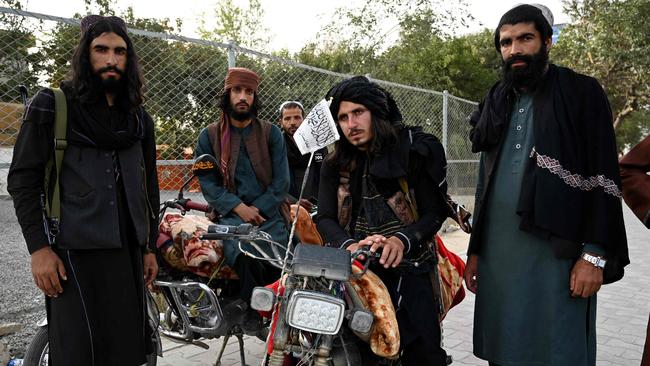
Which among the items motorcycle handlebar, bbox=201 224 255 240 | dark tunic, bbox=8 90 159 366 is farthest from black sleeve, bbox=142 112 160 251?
motorcycle handlebar, bbox=201 224 255 240

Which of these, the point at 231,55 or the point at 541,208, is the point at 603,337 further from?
the point at 231,55

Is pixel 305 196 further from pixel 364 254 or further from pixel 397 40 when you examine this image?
pixel 397 40

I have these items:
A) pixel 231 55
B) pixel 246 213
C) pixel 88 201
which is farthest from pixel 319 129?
pixel 231 55

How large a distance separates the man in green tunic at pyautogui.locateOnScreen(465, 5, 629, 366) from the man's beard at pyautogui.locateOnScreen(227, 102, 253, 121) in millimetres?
1751

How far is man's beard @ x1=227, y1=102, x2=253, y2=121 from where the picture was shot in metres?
3.91

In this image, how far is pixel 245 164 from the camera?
3836 millimetres

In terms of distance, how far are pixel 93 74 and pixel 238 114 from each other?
52.8 inches

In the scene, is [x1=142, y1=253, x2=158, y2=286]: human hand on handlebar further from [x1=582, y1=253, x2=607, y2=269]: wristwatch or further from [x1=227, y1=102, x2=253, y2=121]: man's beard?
[x1=582, y1=253, x2=607, y2=269]: wristwatch

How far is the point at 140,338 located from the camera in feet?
8.98

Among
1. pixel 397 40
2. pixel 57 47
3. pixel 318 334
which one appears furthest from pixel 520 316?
pixel 397 40

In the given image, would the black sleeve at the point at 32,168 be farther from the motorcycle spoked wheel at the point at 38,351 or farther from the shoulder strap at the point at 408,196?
the shoulder strap at the point at 408,196

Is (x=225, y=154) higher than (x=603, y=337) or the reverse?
higher

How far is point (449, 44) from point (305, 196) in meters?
13.1

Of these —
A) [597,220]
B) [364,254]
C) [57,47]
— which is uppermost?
[57,47]
